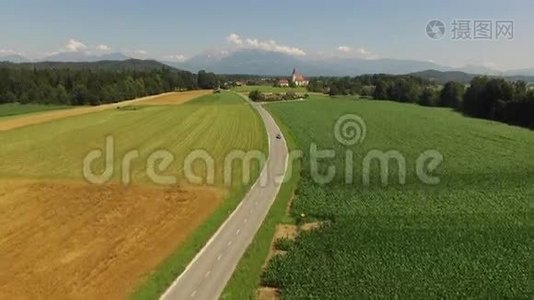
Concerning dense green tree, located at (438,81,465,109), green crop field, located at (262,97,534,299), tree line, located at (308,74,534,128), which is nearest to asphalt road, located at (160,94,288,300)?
green crop field, located at (262,97,534,299)

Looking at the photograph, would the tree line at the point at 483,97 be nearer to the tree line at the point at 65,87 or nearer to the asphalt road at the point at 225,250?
the asphalt road at the point at 225,250

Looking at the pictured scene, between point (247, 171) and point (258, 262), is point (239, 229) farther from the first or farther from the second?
point (247, 171)

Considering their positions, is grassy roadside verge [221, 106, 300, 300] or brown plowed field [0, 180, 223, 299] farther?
brown plowed field [0, 180, 223, 299]

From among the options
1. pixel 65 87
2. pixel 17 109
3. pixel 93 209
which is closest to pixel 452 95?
pixel 65 87

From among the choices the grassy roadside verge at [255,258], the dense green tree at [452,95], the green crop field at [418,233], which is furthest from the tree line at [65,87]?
the grassy roadside verge at [255,258]

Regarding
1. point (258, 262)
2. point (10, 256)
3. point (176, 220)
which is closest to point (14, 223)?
point (10, 256)

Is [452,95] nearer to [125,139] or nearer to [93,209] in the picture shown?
[125,139]

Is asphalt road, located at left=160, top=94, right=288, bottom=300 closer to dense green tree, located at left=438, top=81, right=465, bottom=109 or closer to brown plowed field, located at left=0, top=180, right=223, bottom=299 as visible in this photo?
brown plowed field, located at left=0, top=180, right=223, bottom=299
